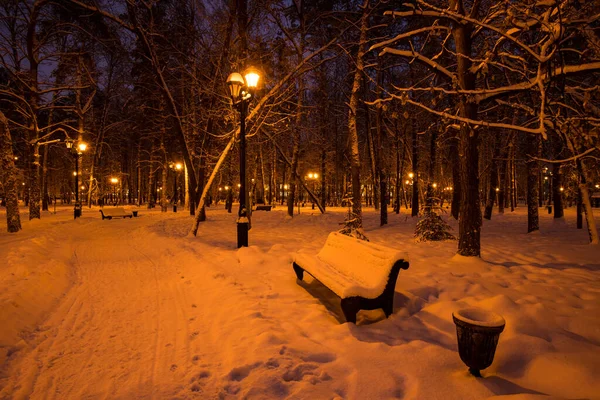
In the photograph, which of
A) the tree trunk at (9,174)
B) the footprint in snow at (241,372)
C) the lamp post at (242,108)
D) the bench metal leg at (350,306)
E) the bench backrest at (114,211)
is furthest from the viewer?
the bench backrest at (114,211)

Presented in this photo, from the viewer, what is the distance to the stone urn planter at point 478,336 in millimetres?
3002

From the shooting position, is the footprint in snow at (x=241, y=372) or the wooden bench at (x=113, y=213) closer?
the footprint in snow at (x=241, y=372)

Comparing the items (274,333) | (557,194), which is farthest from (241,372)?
(557,194)

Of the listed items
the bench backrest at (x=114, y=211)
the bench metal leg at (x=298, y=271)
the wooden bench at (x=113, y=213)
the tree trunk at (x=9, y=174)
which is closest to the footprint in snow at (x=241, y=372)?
the bench metal leg at (x=298, y=271)

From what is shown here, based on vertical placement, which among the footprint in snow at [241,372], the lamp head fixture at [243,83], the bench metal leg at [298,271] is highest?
the lamp head fixture at [243,83]

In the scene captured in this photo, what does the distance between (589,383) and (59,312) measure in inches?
273

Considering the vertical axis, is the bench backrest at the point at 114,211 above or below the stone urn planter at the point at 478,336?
above

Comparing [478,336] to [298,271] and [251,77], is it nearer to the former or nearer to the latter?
[298,271]

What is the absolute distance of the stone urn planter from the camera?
9.85ft

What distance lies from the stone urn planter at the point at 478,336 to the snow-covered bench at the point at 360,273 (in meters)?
1.30

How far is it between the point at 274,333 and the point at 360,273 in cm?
163

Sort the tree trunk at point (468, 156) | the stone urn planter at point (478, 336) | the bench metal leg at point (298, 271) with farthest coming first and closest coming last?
the tree trunk at point (468, 156)
the bench metal leg at point (298, 271)
the stone urn planter at point (478, 336)

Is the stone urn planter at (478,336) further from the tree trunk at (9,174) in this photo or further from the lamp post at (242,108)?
the tree trunk at (9,174)

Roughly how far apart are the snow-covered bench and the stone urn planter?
130cm
